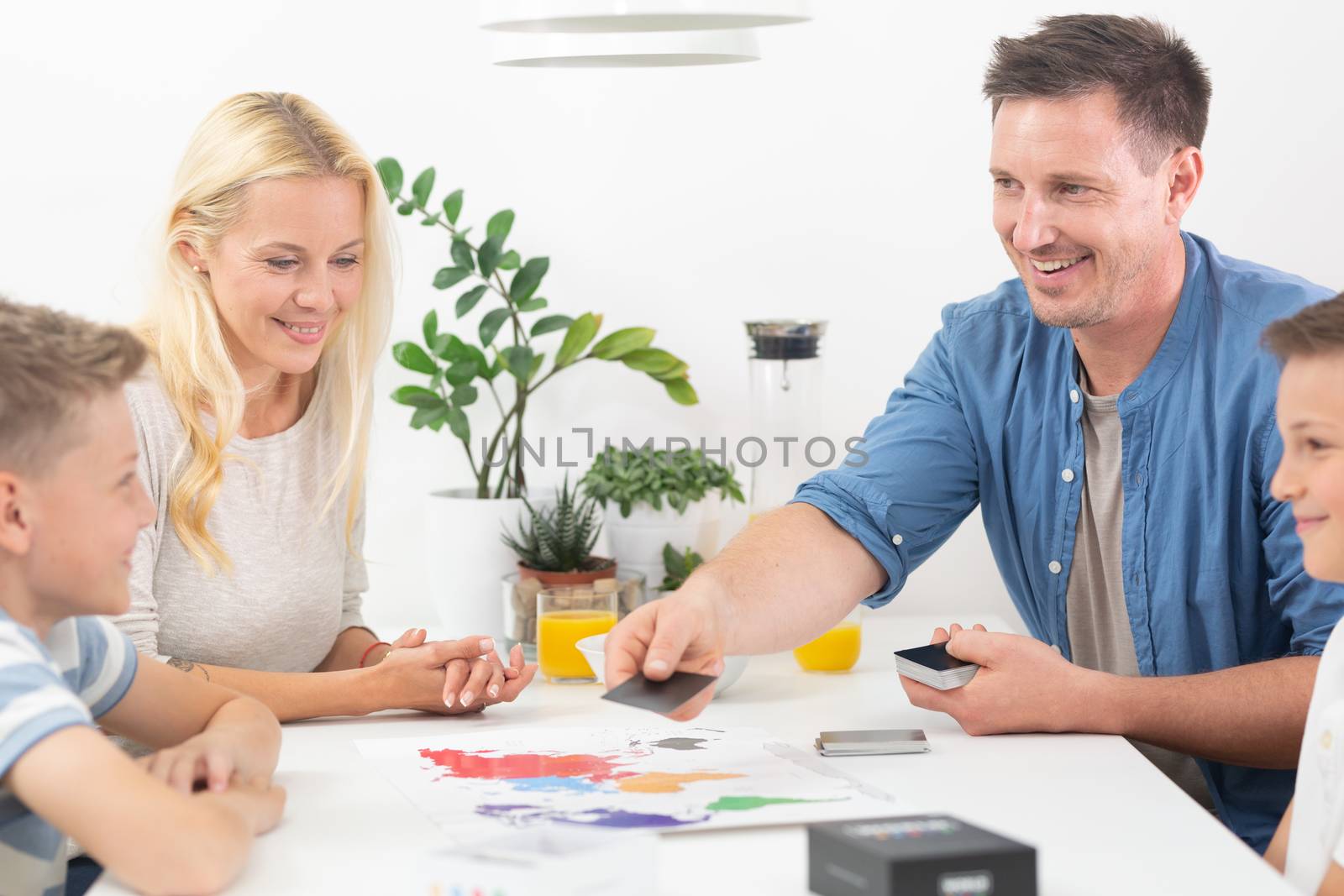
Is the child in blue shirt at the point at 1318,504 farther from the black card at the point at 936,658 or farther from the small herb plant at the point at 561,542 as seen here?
the small herb plant at the point at 561,542

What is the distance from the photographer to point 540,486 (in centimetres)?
211

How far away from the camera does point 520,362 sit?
191 cm

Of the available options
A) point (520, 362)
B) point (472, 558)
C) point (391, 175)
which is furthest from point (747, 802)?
point (391, 175)

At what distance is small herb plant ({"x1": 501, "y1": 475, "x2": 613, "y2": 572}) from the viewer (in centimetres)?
176

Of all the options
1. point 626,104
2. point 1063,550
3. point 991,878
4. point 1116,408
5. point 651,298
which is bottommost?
point 991,878

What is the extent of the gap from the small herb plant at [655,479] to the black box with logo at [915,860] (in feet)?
3.17

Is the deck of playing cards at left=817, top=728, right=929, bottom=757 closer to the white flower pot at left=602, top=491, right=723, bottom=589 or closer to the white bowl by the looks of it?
the white bowl

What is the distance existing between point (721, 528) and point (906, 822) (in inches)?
49.3

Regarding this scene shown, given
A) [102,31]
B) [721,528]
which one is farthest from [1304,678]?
[102,31]

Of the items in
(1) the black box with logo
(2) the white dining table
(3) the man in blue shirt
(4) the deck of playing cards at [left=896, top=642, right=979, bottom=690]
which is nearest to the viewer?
(1) the black box with logo

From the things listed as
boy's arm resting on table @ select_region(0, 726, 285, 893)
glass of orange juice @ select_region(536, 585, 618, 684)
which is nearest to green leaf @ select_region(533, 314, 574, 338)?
glass of orange juice @ select_region(536, 585, 618, 684)

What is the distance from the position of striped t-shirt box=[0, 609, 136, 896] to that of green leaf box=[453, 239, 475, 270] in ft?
3.02

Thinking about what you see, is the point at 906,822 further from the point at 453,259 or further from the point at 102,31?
the point at 102,31

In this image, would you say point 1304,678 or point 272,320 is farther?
point 272,320
